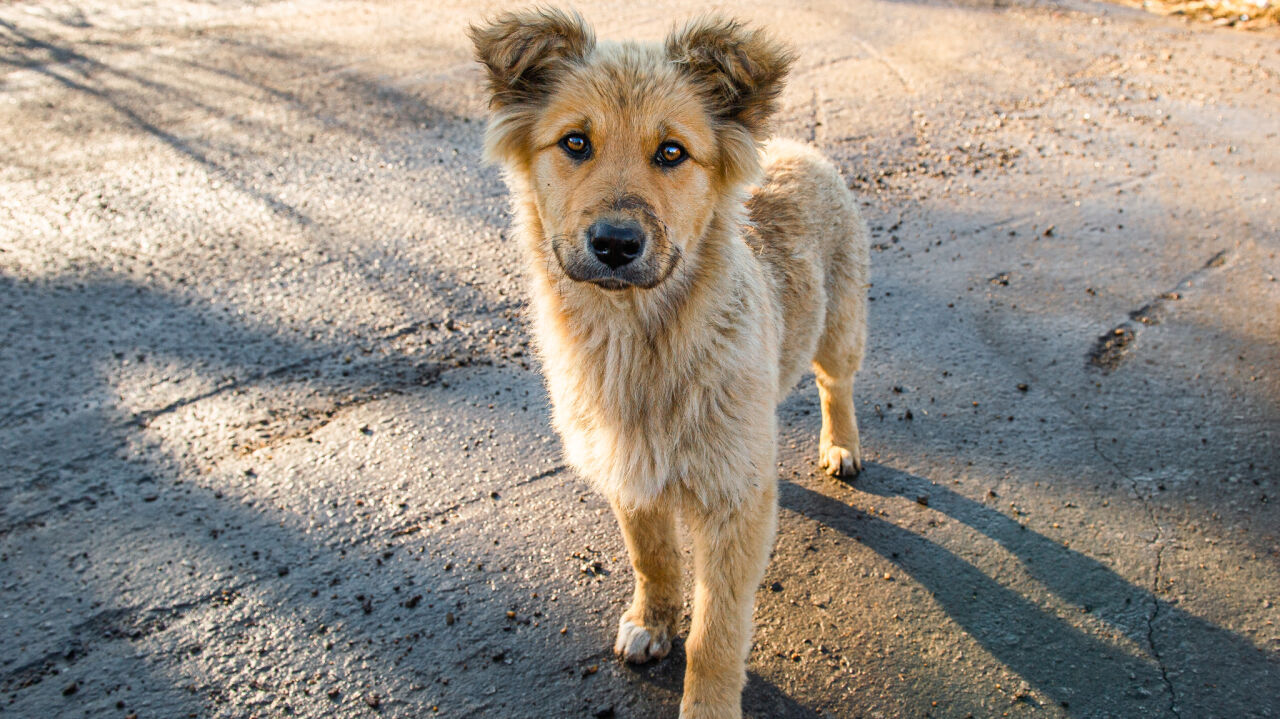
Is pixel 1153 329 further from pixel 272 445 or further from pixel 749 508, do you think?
pixel 272 445

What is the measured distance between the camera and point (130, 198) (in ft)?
20.9

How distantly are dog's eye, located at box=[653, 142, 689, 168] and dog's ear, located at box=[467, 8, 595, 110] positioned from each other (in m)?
0.46

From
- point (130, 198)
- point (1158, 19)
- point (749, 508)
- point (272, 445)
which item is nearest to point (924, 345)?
point (749, 508)

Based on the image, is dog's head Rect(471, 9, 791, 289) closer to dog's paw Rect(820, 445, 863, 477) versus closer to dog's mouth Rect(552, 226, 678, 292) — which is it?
dog's mouth Rect(552, 226, 678, 292)

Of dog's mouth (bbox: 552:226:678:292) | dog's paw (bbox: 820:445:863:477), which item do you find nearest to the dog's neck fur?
dog's mouth (bbox: 552:226:678:292)

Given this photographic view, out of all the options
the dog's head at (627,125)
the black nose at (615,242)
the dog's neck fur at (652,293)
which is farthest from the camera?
the dog's neck fur at (652,293)

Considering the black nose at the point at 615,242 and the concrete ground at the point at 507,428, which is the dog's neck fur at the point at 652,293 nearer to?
the black nose at the point at 615,242

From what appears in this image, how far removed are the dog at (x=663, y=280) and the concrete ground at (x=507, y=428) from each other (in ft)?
2.24

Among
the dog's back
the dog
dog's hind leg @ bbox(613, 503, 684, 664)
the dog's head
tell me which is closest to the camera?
the dog's head

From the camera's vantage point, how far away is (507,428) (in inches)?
178

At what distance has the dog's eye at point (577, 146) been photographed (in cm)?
295

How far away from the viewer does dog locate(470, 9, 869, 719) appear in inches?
114

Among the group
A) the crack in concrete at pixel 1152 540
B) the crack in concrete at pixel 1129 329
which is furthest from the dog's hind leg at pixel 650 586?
the crack in concrete at pixel 1129 329

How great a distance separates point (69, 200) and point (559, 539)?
4840 mm
